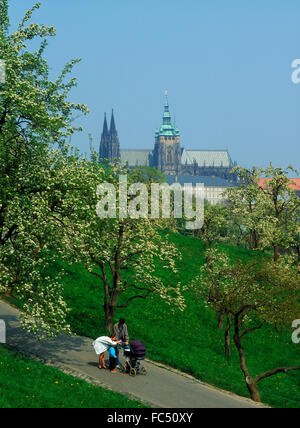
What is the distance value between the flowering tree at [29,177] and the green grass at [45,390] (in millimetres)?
1587

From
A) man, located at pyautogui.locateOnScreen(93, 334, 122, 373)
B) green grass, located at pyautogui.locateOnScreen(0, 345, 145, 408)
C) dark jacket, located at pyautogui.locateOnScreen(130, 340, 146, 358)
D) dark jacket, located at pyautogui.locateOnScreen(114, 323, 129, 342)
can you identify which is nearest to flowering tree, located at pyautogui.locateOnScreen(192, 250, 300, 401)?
dark jacket, located at pyautogui.locateOnScreen(130, 340, 146, 358)

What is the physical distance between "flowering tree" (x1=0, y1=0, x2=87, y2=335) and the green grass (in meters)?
1.59

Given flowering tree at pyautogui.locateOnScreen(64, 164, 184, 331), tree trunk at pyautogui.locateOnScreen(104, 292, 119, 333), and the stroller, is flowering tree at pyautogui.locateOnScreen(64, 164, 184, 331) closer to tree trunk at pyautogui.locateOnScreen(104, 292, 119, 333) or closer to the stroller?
tree trunk at pyautogui.locateOnScreen(104, 292, 119, 333)

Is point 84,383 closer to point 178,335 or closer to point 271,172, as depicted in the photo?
point 178,335

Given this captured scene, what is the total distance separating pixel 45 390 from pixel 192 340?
51.7ft

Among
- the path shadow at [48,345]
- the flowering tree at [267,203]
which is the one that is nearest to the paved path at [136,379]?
the path shadow at [48,345]

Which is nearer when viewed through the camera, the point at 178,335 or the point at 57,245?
the point at 57,245

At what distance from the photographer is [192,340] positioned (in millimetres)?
32906

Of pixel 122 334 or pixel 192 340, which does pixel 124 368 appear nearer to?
pixel 122 334

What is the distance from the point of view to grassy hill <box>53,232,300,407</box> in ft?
88.5

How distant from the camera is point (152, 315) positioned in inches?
1356

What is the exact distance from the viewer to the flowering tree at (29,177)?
20797mm
